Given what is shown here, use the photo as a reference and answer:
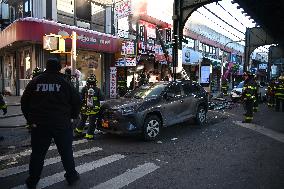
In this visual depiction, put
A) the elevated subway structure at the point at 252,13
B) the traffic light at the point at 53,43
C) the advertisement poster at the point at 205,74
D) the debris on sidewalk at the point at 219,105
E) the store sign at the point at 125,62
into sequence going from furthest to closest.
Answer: the advertisement poster at the point at 205,74, the store sign at the point at 125,62, the debris on sidewalk at the point at 219,105, the elevated subway structure at the point at 252,13, the traffic light at the point at 53,43

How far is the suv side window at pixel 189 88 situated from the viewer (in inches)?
402

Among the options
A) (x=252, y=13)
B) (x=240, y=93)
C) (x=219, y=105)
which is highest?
(x=252, y=13)

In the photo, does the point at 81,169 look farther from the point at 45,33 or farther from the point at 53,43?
the point at 45,33

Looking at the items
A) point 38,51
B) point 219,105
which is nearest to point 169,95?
point 219,105

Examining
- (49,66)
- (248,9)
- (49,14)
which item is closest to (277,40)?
(248,9)

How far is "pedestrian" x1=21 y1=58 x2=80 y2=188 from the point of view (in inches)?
179

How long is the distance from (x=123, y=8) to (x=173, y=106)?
1452cm

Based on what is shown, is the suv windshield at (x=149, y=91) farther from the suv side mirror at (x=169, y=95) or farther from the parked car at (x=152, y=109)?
the suv side mirror at (x=169, y=95)

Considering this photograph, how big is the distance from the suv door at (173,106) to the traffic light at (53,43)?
396 cm

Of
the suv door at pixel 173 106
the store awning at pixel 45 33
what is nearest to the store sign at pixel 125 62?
the store awning at pixel 45 33

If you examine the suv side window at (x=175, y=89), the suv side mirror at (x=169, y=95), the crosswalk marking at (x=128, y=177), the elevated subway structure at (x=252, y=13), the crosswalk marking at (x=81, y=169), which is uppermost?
the elevated subway structure at (x=252, y=13)

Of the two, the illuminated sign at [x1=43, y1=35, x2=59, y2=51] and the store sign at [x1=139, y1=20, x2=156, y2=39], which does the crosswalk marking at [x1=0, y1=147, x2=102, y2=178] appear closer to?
the illuminated sign at [x1=43, y1=35, x2=59, y2=51]

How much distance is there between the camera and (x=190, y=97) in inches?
403

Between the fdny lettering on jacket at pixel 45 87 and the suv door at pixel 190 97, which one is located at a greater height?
the fdny lettering on jacket at pixel 45 87
